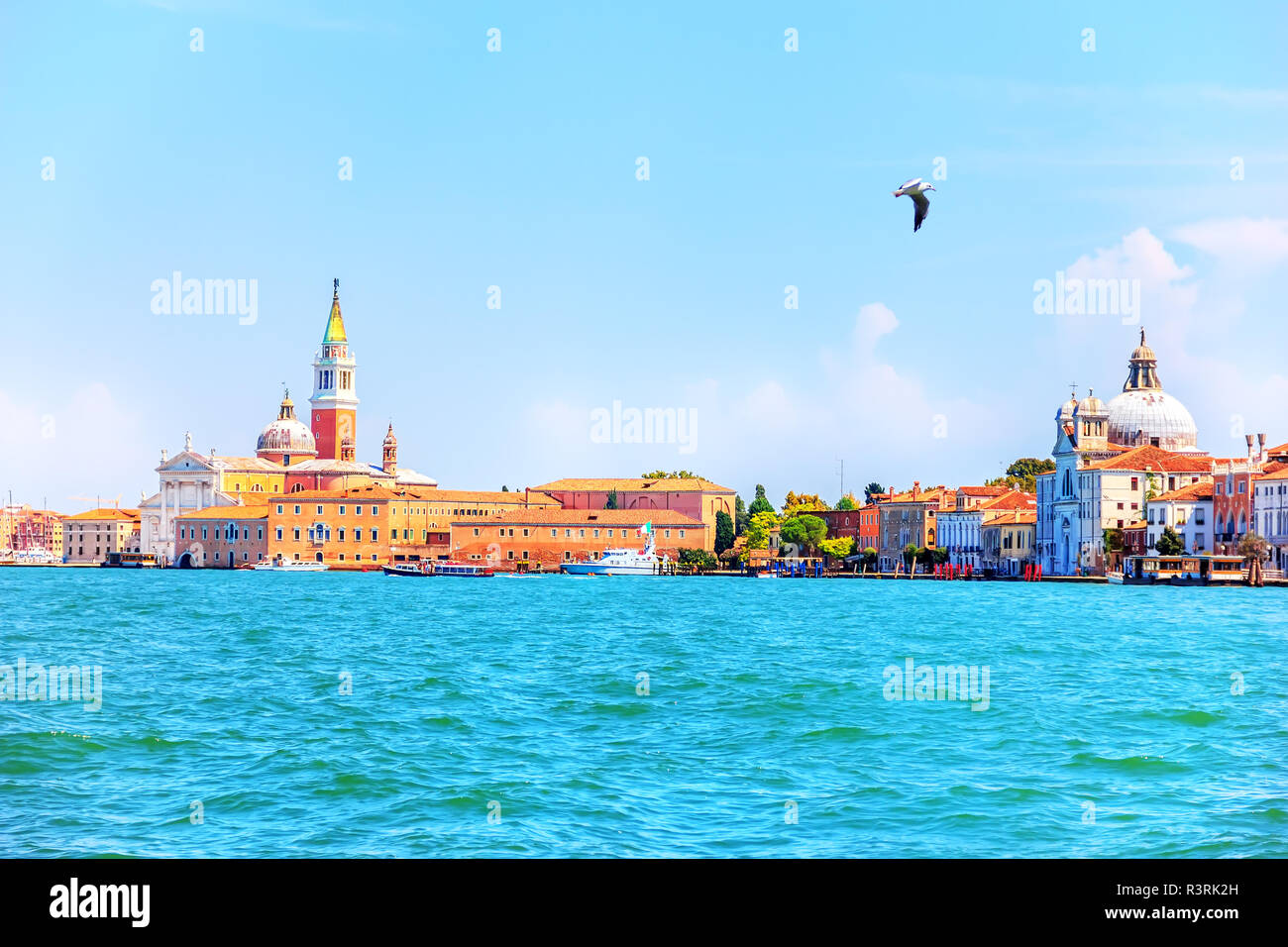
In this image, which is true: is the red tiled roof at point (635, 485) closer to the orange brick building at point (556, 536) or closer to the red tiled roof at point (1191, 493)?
the orange brick building at point (556, 536)

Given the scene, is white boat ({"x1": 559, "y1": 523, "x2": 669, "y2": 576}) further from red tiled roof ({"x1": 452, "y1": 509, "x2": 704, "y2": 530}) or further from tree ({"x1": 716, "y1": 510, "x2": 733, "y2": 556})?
tree ({"x1": 716, "y1": 510, "x2": 733, "y2": 556})

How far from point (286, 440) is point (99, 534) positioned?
15384 millimetres

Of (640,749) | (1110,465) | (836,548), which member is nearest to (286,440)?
(836,548)

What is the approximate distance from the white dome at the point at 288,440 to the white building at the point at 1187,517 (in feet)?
166

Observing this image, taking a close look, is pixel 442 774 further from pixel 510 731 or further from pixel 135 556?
pixel 135 556

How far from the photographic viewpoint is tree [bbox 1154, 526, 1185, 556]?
2142 inches

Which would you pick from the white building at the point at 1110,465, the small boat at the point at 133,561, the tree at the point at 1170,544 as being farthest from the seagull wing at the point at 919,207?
the small boat at the point at 133,561

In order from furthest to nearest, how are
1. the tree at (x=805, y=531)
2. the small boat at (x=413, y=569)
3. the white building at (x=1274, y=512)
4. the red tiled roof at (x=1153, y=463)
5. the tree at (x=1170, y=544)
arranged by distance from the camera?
the tree at (x=805, y=531) → the small boat at (x=413, y=569) → the red tiled roof at (x=1153, y=463) → the tree at (x=1170, y=544) → the white building at (x=1274, y=512)

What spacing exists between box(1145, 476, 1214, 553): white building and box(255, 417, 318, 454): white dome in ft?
166

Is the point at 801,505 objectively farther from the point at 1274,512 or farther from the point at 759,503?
the point at 1274,512

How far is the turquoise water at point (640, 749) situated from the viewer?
25.8ft

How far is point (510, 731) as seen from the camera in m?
12.1

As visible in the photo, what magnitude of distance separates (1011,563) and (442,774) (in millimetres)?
63137

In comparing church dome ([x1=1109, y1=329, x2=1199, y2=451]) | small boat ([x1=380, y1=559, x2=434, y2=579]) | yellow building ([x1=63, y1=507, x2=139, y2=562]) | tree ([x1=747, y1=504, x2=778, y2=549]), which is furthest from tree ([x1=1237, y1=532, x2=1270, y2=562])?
yellow building ([x1=63, y1=507, x2=139, y2=562])
